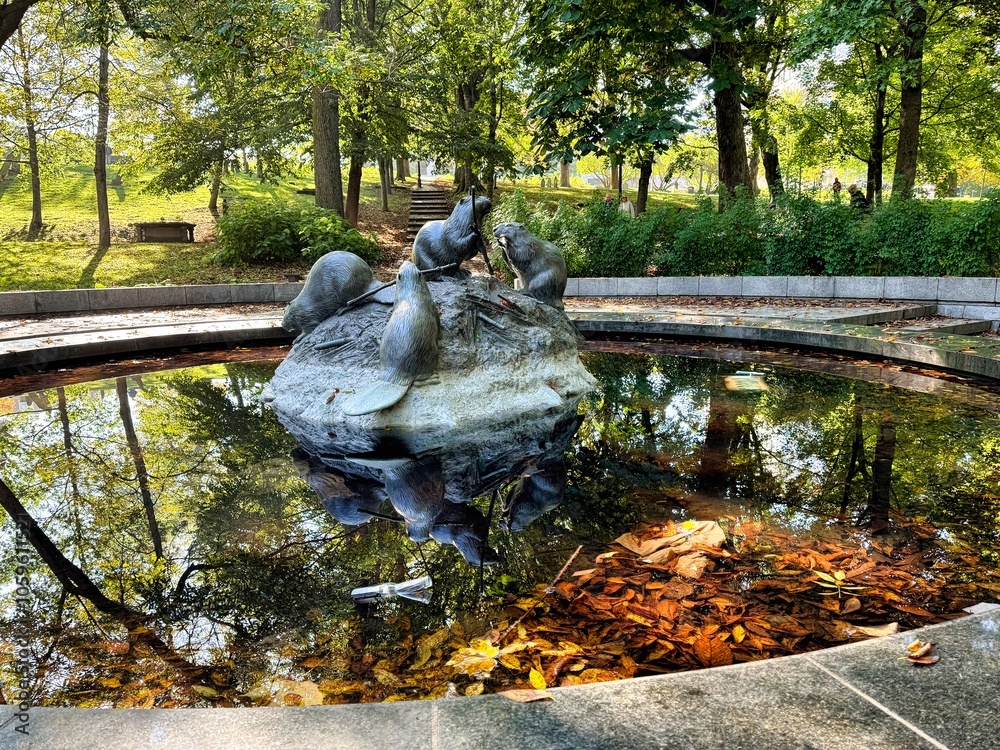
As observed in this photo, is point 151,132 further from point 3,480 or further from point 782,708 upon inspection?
point 782,708

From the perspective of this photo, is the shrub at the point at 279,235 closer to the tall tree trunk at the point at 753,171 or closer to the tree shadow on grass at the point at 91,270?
the tree shadow on grass at the point at 91,270

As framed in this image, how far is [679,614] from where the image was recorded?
2910 mm

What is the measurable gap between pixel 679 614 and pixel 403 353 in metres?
3.20

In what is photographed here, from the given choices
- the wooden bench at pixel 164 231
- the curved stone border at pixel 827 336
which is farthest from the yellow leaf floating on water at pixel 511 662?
the wooden bench at pixel 164 231

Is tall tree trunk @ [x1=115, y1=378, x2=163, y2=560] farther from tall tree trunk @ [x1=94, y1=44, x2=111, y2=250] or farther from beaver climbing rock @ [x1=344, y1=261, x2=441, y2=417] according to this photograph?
tall tree trunk @ [x1=94, y1=44, x2=111, y2=250]

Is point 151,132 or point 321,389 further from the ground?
point 151,132

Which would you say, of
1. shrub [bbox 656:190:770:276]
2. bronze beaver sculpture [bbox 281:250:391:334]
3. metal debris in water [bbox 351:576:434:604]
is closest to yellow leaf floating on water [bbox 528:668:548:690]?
metal debris in water [bbox 351:576:434:604]

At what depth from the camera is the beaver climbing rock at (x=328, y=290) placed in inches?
261

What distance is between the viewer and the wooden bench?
1953cm

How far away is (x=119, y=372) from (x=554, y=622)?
6.99 meters

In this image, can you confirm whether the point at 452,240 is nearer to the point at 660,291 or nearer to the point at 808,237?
the point at 660,291

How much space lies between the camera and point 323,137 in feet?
55.6

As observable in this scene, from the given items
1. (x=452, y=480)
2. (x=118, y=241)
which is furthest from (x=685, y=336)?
(x=118, y=241)

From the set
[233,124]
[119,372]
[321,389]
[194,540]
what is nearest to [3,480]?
[194,540]
